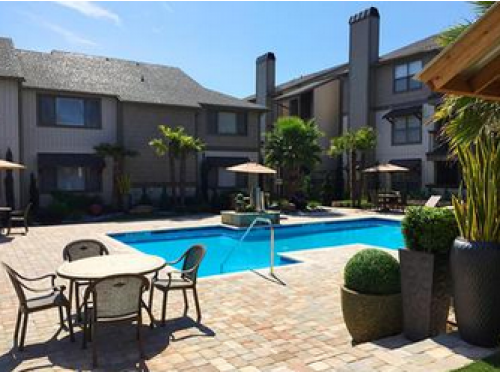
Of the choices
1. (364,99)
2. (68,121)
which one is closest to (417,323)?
(68,121)

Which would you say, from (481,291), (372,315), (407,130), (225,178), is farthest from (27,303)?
(407,130)

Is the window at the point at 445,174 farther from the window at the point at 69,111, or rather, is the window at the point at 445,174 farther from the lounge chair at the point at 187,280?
the lounge chair at the point at 187,280

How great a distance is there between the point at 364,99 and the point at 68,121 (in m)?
19.3

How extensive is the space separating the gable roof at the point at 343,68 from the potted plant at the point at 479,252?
2237 centimetres

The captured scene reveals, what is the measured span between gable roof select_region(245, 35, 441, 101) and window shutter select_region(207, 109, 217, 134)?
11192mm

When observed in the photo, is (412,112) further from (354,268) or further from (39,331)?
(39,331)

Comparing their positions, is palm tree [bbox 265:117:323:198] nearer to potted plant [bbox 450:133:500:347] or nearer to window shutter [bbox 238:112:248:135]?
window shutter [bbox 238:112:248:135]

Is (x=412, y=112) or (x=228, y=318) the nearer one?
(x=228, y=318)

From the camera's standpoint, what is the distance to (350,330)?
5.30 m

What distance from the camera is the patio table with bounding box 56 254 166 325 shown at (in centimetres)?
525

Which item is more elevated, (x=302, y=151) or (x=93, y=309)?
(x=302, y=151)

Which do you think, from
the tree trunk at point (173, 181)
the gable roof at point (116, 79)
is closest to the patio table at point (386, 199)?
the gable roof at point (116, 79)

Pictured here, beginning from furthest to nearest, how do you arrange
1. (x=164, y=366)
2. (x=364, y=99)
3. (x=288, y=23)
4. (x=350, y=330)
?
(x=364, y=99) < (x=288, y=23) < (x=350, y=330) < (x=164, y=366)

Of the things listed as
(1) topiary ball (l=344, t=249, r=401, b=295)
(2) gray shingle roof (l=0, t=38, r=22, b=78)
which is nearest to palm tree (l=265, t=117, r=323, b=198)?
(2) gray shingle roof (l=0, t=38, r=22, b=78)
